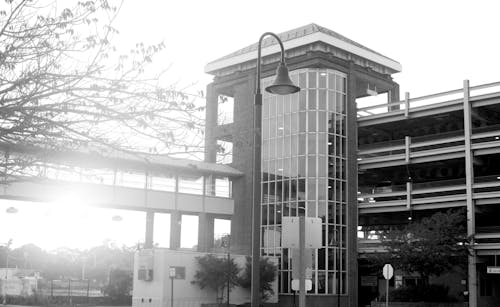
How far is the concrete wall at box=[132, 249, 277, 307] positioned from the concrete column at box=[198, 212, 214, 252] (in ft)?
25.3

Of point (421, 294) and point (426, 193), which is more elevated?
point (426, 193)

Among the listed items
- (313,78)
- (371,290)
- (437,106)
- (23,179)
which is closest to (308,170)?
(313,78)

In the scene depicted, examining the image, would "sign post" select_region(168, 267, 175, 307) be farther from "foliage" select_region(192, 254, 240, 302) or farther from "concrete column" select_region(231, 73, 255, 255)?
"concrete column" select_region(231, 73, 255, 255)

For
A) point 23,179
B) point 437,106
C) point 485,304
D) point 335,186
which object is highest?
point 437,106

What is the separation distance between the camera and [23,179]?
1373cm

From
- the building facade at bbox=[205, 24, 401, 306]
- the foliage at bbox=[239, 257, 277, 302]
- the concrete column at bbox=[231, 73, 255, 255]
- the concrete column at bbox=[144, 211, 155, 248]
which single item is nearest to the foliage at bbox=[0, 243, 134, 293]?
the concrete column at bbox=[144, 211, 155, 248]

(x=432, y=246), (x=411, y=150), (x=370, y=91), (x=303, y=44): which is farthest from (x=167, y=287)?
(x=370, y=91)

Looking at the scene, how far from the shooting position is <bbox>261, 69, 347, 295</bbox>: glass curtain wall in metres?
54.3

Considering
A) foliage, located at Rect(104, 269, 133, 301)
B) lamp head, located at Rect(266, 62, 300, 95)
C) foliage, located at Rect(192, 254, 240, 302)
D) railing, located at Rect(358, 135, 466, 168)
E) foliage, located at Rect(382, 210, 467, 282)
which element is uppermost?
railing, located at Rect(358, 135, 466, 168)

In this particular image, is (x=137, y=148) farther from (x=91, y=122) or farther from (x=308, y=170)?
(x=308, y=170)

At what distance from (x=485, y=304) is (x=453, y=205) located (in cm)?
807

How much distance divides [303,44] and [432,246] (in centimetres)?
1879

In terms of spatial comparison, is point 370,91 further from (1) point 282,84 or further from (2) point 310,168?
(1) point 282,84

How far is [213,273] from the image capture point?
157 feet
